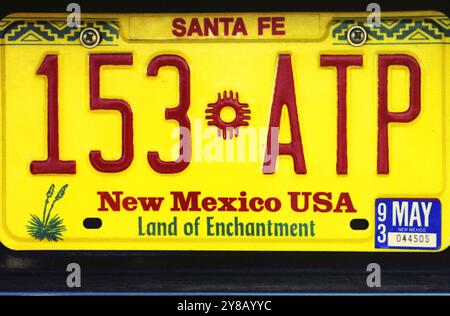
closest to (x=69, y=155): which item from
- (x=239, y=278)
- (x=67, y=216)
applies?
(x=67, y=216)

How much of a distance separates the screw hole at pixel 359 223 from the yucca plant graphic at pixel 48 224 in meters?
1.18

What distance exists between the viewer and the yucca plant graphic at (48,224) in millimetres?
3008

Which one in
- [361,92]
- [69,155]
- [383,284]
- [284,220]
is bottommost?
[383,284]

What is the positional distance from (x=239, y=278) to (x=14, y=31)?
138 centimetres

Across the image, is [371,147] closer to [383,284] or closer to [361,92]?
[361,92]

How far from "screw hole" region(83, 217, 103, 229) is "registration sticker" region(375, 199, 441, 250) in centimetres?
114

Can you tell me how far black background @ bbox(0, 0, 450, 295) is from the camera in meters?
3.01

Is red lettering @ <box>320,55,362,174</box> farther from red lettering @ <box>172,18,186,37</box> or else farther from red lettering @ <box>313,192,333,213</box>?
red lettering @ <box>172,18,186,37</box>

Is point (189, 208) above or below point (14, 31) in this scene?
below

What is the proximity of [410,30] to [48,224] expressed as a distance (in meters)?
1.68

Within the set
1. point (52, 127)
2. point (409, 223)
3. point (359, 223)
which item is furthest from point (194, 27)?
point (409, 223)

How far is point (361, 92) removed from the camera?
2.96m

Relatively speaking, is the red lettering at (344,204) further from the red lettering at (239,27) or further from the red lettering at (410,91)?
the red lettering at (239,27)

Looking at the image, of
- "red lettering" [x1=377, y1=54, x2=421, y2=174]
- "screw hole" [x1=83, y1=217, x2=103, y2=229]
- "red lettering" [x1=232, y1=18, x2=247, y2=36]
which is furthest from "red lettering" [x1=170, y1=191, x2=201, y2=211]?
"red lettering" [x1=377, y1=54, x2=421, y2=174]
